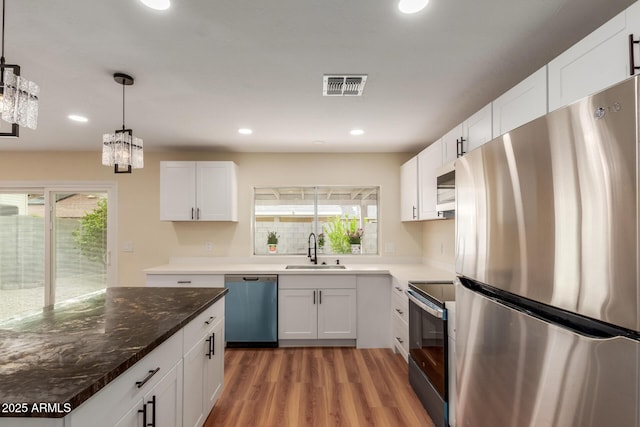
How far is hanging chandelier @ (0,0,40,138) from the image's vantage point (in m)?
1.32

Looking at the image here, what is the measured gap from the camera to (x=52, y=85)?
7.43 ft

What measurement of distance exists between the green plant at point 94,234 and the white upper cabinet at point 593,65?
4.88 metres

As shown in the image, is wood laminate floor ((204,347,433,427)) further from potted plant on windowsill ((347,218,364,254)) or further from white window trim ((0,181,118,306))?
white window trim ((0,181,118,306))

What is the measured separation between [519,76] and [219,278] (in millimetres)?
3279

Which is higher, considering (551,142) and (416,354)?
(551,142)

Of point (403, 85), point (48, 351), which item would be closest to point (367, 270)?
point (403, 85)

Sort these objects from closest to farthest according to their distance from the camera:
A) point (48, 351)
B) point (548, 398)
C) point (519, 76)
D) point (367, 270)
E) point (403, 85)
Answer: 1. point (548, 398)
2. point (48, 351)
3. point (519, 76)
4. point (403, 85)
5. point (367, 270)

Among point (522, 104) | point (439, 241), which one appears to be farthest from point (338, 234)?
point (522, 104)

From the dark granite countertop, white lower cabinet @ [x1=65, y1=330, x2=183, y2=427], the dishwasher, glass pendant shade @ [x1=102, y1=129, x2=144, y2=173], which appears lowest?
the dishwasher

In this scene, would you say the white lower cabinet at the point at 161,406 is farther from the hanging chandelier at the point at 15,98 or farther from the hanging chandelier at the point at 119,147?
the hanging chandelier at the point at 119,147

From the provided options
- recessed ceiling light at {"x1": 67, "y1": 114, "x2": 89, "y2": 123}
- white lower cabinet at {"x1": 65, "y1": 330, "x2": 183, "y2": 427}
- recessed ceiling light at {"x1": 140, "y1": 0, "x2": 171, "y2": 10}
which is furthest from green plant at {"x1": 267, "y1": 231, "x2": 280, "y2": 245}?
recessed ceiling light at {"x1": 140, "y1": 0, "x2": 171, "y2": 10}

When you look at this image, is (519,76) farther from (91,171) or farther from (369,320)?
(91,171)

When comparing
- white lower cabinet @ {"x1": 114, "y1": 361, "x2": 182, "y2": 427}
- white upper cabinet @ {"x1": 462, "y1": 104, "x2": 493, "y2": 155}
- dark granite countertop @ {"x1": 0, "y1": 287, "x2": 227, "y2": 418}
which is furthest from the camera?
white upper cabinet @ {"x1": 462, "y1": 104, "x2": 493, "y2": 155}

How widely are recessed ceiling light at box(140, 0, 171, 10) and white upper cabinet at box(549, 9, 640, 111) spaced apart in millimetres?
1661
